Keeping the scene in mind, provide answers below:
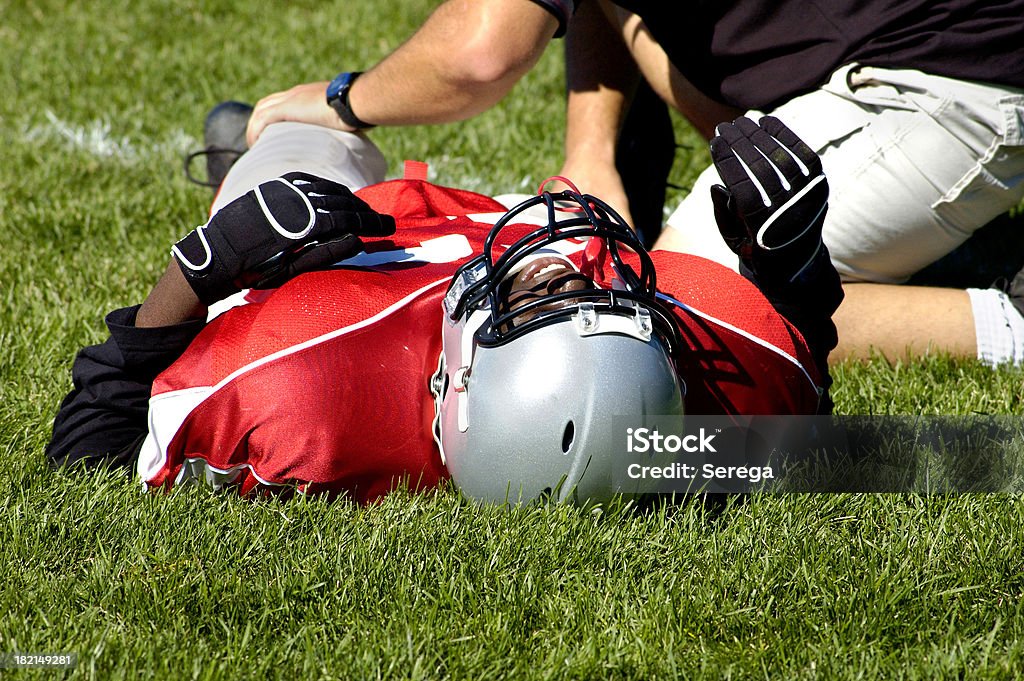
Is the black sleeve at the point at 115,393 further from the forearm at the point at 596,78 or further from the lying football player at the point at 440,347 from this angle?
the forearm at the point at 596,78

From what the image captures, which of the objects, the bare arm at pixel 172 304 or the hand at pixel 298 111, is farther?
the hand at pixel 298 111

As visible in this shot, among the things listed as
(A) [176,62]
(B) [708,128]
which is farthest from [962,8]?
(A) [176,62]

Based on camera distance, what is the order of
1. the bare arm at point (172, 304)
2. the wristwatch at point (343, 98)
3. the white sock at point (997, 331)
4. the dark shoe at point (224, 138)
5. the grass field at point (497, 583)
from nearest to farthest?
1. the grass field at point (497, 583)
2. the bare arm at point (172, 304)
3. the white sock at point (997, 331)
4. the wristwatch at point (343, 98)
5. the dark shoe at point (224, 138)

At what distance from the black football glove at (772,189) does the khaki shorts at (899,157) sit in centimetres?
58

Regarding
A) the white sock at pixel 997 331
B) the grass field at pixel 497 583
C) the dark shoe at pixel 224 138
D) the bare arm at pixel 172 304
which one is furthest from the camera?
the dark shoe at pixel 224 138

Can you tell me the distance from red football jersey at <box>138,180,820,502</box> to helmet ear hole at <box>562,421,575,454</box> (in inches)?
14.5

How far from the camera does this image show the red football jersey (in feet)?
6.67

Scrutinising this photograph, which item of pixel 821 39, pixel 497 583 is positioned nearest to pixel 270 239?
pixel 497 583

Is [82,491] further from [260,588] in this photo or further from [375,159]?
[375,159]

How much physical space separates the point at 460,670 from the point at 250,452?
60 centimetres

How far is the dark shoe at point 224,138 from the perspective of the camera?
12.3 feet

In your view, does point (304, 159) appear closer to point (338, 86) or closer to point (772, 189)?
point (338, 86)

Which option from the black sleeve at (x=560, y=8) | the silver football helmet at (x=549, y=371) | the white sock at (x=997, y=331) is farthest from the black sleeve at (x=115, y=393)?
the white sock at (x=997, y=331)

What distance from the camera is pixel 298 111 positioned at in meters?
3.23
